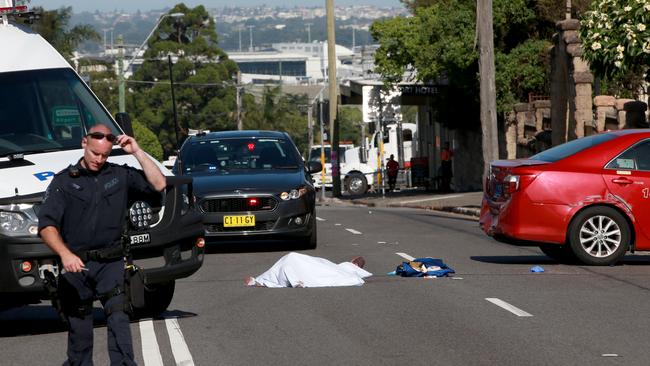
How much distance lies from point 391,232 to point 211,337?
1243 centimetres

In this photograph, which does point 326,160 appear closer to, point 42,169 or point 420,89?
point 420,89

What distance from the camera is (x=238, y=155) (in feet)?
67.7

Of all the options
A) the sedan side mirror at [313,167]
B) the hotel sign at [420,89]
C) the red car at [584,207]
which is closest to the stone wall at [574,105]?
the hotel sign at [420,89]

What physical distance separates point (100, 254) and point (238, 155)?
12202mm

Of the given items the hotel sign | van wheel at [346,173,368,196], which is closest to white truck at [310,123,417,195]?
van wheel at [346,173,368,196]

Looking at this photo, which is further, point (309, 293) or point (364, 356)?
point (309, 293)

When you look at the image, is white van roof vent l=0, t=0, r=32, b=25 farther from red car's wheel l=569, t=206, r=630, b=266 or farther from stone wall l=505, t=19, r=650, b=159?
stone wall l=505, t=19, r=650, b=159

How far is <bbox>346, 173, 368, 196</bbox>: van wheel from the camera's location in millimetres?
56438

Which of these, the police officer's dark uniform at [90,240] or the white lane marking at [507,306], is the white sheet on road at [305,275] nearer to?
the white lane marking at [507,306]

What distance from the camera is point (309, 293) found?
13883 mm

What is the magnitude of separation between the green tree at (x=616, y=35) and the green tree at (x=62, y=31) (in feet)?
119

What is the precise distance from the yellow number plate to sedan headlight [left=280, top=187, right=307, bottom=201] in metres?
0.53

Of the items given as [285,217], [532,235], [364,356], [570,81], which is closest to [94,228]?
[364,356]

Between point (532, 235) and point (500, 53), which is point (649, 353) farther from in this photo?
point (500, 53)
